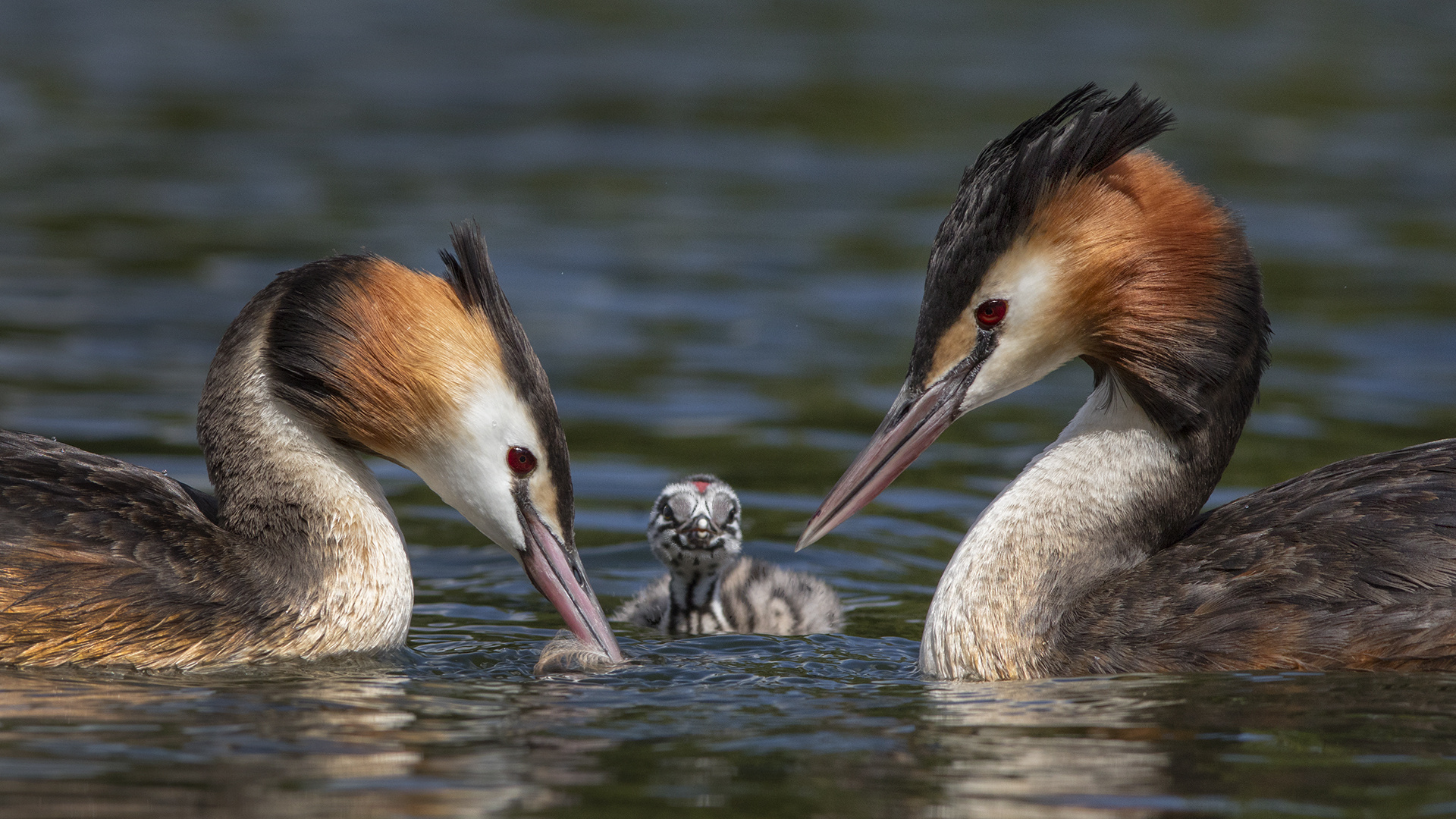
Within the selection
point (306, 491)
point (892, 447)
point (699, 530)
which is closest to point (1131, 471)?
point (892, 447)

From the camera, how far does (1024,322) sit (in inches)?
281

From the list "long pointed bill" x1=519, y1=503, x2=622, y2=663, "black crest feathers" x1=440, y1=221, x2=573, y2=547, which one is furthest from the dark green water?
"black crest feathers" x1=440, y1=221, x2=573, y2=547

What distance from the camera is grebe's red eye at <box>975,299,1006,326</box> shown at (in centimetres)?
713

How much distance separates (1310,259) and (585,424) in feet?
22.7

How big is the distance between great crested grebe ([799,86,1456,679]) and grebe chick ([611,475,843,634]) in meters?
1.28

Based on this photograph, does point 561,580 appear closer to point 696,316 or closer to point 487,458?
point 487,458

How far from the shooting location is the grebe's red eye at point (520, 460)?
23.9 ft

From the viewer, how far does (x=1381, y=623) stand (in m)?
6.73

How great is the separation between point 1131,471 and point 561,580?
6.88 ft

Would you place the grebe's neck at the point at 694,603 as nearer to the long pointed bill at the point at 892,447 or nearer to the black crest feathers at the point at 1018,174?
the long pointed bill at the point at 892,447

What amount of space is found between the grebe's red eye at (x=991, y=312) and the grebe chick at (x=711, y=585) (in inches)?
71.1

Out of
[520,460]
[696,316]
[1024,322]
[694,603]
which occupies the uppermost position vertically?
[696,316]

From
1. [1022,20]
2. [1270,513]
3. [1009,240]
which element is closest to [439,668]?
[1009,240]

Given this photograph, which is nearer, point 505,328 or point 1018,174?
point 1018,174
